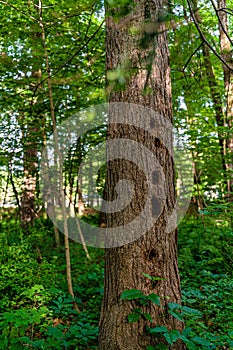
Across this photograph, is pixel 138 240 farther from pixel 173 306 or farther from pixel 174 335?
pixel 174 335

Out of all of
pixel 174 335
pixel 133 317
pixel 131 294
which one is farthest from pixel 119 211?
pixel 174 335

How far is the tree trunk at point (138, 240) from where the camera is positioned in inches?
98.4

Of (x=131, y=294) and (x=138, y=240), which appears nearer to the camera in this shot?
(x=131, y=294)

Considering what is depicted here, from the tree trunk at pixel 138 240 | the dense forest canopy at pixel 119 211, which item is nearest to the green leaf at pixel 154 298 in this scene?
the dense forest canopy at pixel 119 211

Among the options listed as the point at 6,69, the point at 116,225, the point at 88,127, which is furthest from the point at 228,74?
the point at 116,225

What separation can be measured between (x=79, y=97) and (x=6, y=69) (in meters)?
1.27

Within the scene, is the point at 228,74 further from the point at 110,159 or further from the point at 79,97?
the point at 110,159

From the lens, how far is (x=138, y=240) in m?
2.55

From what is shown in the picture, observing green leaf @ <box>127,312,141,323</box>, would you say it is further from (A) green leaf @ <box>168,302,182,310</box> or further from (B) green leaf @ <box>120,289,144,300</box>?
(A) green leaf @ <box>168,302,182,310</box>

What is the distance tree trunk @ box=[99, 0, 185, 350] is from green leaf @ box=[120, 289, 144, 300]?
0.10 m

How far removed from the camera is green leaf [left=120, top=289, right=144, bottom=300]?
234cm

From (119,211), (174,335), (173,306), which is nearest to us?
(174,335)

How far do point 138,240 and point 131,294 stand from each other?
1.32 feet

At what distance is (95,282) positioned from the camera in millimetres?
4641
